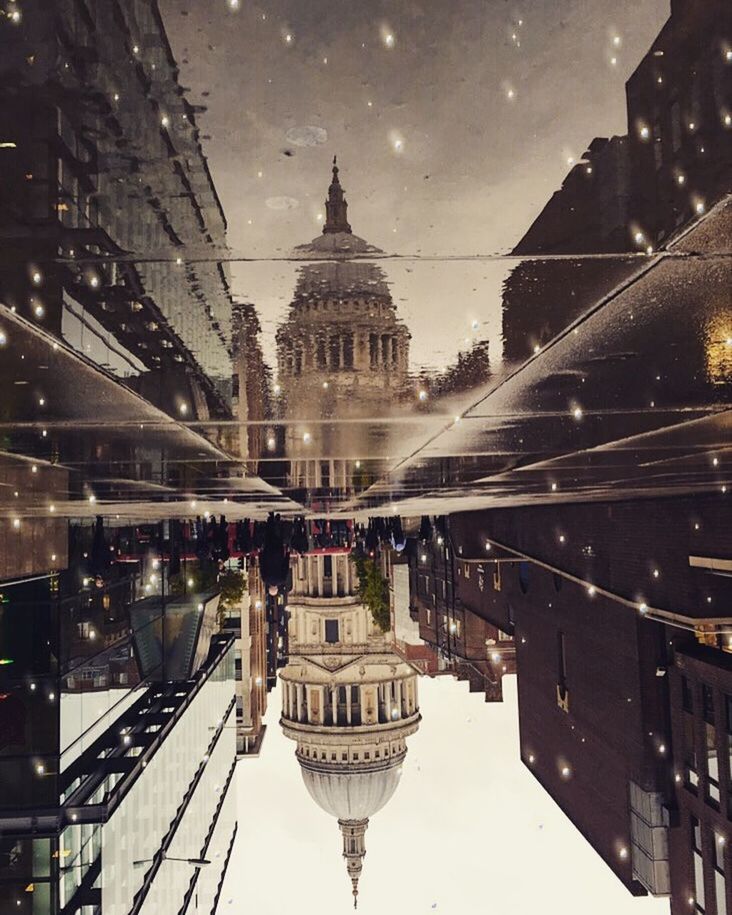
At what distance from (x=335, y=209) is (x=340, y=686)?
97.6m

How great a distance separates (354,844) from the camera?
115 metres

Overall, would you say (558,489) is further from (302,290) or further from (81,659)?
(81,659)

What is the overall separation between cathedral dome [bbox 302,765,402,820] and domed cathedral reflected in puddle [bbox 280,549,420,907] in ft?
0.56

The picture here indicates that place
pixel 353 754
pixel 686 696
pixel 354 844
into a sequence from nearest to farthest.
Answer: pixel 686 696 < pixel 353 754 < pixel 354 844

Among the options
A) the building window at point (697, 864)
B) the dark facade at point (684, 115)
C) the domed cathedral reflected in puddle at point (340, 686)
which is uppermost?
the dark facade at point (684, 115)

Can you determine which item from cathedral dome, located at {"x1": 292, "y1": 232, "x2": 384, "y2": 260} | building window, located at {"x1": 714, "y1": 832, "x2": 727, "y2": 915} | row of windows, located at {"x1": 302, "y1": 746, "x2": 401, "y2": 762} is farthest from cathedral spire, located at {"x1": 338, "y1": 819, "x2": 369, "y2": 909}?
cathedral dome, located at {"x1": 292, "y1": 232, "x2": 384, "y2": 260}

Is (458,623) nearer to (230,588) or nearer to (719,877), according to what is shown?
(230,588)


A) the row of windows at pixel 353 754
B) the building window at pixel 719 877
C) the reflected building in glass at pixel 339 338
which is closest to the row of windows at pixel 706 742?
the building window at pixel 719 877

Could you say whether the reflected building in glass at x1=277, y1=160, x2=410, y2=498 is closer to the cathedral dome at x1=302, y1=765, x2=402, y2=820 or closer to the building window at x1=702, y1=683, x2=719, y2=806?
the building window at x1=702, y1=683, x2=719, y2=806

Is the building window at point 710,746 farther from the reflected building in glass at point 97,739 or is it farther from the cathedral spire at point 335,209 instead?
the cathedral spire at point 335,209

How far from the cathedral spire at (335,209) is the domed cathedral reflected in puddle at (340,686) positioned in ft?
301

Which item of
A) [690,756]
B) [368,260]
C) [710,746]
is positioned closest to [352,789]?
[690,756]

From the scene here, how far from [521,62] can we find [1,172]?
1.58m

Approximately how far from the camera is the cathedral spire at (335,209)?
2336 mm
